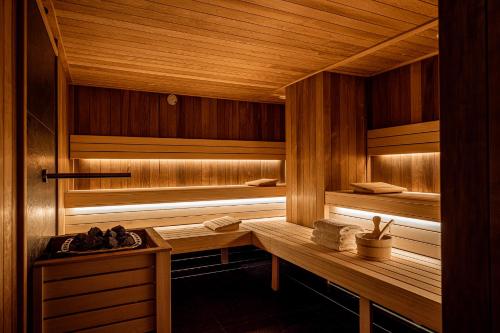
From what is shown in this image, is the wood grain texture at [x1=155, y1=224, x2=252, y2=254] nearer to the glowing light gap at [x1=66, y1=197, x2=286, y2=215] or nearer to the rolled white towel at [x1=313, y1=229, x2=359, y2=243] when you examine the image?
the glowing light gap at [x1=66, y1=197, x2=286, y2=215]

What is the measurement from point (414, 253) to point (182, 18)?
2.65 meters

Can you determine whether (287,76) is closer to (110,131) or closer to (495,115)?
(110,131)

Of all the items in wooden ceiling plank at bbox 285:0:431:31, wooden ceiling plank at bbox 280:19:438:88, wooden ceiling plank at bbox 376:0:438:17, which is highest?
wooden ceiling plank at bbox 376:0:438:17

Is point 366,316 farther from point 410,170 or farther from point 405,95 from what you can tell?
point 405,95

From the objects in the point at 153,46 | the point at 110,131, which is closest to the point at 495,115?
the point at 153,46

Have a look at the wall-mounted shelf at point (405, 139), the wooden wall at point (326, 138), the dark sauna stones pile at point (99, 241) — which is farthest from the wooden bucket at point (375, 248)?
the dark sauna stones pile at point (99, 241)

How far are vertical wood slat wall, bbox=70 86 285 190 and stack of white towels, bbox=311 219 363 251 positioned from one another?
7.83 feet

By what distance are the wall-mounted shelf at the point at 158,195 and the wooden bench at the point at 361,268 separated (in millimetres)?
439

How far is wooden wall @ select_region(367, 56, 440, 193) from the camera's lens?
11.0ft

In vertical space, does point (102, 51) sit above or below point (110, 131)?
above

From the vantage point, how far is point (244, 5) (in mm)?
2246

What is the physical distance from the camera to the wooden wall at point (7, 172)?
4.30 ft

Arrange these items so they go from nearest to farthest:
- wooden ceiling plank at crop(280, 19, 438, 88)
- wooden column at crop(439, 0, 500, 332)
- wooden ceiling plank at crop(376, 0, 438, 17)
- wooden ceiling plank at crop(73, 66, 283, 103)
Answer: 1. wooden column at crop(439, 0, 500, 332)
2. wooden ceiling plank at crop(376, 0, 438, 17)
3. wooden ceiling plank at crop(280, 19, 438, 88)
4. wooden ceiling plank at crop(73, 66, 283, 103)

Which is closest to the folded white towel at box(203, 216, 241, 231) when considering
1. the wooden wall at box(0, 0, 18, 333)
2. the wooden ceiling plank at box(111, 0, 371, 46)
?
the wooden ceiling plank at box(111, 0, 371, 46)
